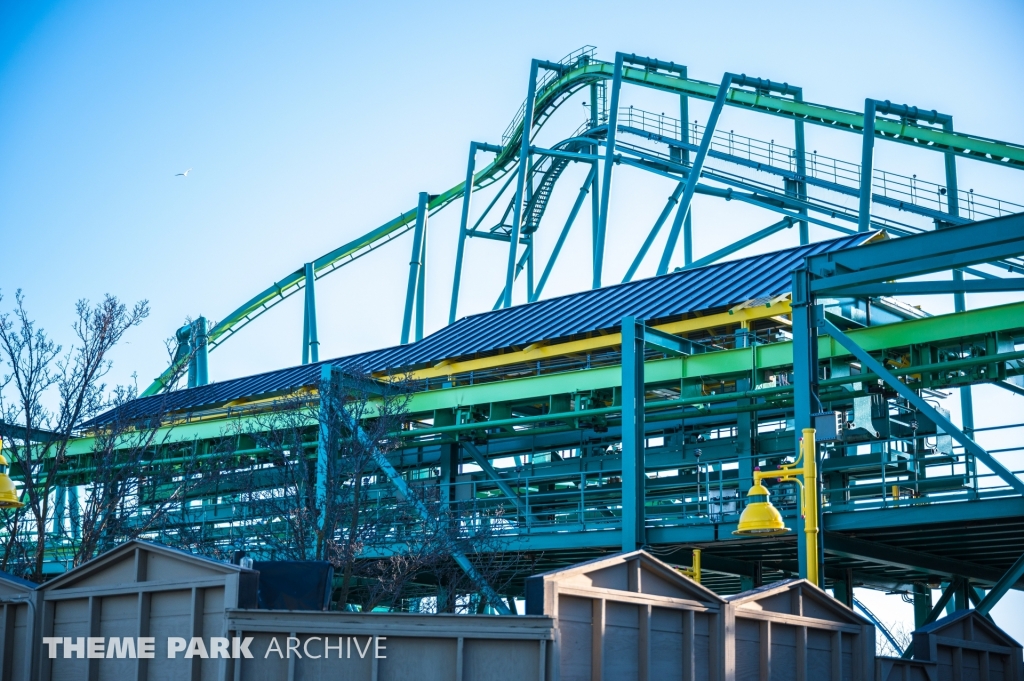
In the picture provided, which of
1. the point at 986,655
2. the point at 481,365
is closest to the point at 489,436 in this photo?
the point at 481,365

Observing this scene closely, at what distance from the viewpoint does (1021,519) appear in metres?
17.5

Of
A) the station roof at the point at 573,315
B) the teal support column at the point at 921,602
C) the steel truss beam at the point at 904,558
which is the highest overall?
the station roof at the point at 573,315

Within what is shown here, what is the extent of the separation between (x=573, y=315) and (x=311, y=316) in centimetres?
1648

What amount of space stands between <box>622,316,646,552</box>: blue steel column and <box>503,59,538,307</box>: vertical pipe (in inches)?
546

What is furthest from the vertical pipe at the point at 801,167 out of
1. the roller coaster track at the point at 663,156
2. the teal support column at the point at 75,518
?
the teal support column at the point at 75,518

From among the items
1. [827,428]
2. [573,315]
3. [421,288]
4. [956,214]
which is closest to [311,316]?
[421,288]

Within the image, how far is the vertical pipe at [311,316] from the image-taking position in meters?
40.7

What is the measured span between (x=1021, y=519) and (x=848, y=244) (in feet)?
21.9

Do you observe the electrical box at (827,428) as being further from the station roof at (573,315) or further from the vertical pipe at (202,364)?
the vertical pipe at (202,364)

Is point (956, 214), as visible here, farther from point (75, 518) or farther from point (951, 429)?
point (75, 518)

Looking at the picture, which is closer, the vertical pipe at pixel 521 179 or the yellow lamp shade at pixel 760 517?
the yellow lamp shade at pixel 760 517

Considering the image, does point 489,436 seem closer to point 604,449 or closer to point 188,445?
point 604,449

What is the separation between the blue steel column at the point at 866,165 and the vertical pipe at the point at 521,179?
10602 millimetres

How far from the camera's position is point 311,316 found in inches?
1628
